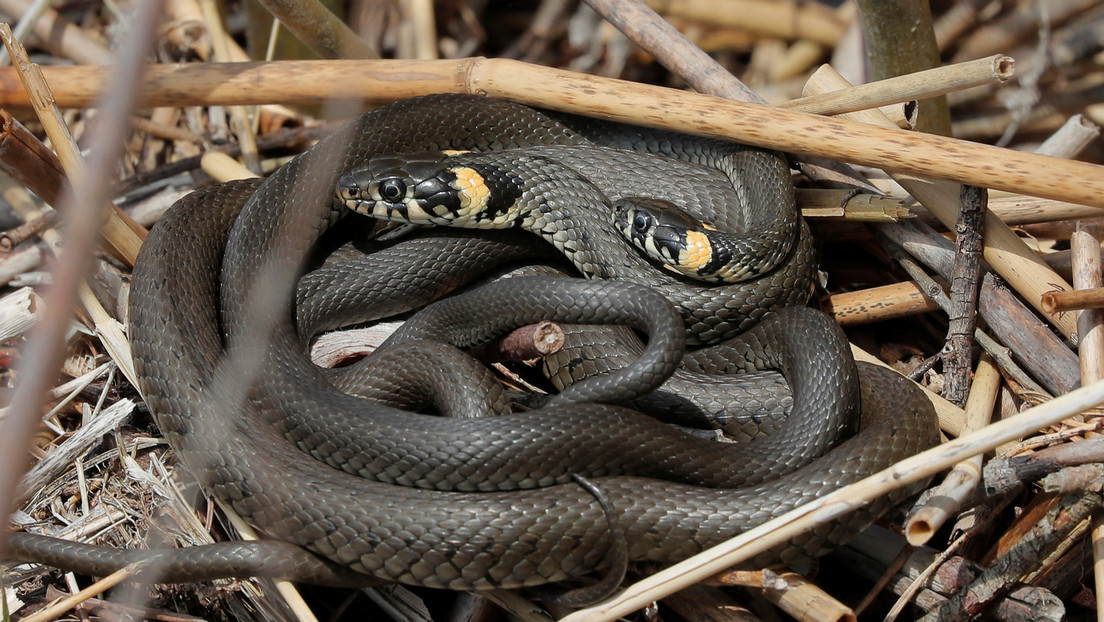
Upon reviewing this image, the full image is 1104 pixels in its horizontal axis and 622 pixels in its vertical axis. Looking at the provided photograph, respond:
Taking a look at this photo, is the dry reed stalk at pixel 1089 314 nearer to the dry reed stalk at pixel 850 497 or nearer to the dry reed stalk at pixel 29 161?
the dry reed stalk at pixel 850 497

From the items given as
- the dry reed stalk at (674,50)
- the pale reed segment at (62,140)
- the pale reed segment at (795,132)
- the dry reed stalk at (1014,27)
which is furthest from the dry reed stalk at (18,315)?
the dry reed stalk at (1014,27)

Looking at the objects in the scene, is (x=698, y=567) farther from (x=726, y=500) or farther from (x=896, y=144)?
(x=896, y=144)

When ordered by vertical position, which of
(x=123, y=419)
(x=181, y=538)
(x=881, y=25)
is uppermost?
(x=881, y=25)

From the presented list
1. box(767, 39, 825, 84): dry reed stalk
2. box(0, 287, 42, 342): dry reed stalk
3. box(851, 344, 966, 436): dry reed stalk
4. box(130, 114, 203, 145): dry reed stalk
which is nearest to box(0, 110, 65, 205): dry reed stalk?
box(0, 287, 42, 342): dry reed stalk

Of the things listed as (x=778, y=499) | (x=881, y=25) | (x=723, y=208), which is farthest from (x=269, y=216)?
(x=881, y=25)

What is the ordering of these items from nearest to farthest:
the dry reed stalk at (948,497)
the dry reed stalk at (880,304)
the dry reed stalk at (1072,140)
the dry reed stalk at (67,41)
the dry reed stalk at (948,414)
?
the dry reed stalk at (948,497) → the dry reed stalk at (948,414) → the dry reed stalk at (880,304) → the dry reed stalk at (1072,140) → the dry reed stalk at (67,41)

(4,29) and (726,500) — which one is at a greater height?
(4,29)

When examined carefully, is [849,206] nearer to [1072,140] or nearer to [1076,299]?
[1076,299]
